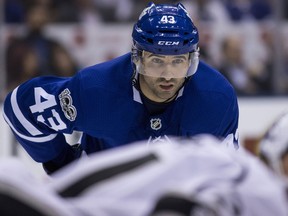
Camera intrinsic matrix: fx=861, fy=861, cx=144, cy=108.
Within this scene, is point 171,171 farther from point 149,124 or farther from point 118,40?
point 118,40

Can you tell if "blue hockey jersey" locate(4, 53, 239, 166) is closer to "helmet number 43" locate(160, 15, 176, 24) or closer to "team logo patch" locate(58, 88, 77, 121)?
"team logo patch" locate(58, 88, 77, 121)

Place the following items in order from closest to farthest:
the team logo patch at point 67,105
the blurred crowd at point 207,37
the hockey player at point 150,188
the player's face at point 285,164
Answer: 1. the hockey player at point 150,188
2. the player's face at point 285,164
3. the team logo patch at point 67,105
4. the blurred crowd at point 207,37

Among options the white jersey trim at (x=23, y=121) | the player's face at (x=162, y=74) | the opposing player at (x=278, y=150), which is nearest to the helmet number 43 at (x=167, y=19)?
the player's face at (x=162, y=74)

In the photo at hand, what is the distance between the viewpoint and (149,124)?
2859 mm

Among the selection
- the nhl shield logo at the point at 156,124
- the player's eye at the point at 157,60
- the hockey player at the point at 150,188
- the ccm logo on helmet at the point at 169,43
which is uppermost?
the hockey player at the point at 150,188

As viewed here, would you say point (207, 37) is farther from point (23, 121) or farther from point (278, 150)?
point (278, 150)

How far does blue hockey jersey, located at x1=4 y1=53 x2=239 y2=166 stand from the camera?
286 centimetres

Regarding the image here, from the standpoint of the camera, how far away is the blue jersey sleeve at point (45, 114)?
9.65 ft

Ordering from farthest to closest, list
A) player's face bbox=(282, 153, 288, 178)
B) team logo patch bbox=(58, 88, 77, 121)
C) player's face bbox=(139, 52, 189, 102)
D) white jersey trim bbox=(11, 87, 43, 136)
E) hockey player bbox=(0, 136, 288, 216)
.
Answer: white jersey trim bbox=(11, 87, 43, 136) → team logo patch bbox=(58, 88, 77, 121) → player's face bbox=(139, 52, 189, 102) → player's face bbox=(282, 153, 288, 178) → hockey player bbox=(0, 136, 288, 216)

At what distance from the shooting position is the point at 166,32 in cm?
284

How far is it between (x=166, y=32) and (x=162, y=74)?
145 millimetres

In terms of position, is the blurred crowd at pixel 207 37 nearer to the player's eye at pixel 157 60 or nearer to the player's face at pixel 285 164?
the player's eye at pixel 157 60

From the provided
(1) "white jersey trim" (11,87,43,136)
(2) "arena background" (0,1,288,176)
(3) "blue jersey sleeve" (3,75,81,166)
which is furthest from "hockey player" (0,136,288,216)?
(2) "arena background" (0,1,288,176)

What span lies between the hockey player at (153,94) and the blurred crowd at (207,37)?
198 centimetres
